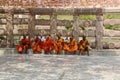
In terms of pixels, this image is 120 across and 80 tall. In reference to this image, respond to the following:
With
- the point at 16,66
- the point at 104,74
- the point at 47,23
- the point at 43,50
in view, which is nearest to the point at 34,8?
the point at 47,23

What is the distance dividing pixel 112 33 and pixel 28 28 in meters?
3.90

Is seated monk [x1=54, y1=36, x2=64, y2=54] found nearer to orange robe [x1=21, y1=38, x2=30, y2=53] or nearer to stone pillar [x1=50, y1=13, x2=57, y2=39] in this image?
stone pillar [x1=50, y1=13, x2=57, y2=39]

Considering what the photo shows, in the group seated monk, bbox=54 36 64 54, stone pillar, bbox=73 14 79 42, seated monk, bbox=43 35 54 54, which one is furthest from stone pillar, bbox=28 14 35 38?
stone pillar, bbox=73 14 79 42

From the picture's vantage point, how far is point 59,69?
10969 mm

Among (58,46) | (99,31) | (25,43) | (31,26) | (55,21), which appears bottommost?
(58,46)

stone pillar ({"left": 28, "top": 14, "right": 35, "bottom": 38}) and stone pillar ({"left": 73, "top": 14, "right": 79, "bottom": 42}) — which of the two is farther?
stone pillar ({"left": 28, "top": 14, "right": 35, "bottom": 38})

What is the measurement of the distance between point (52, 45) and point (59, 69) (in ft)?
14.8

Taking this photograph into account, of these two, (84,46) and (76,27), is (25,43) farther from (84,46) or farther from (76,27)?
(84,46)

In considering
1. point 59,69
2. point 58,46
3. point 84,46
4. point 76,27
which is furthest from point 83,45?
point 59,69

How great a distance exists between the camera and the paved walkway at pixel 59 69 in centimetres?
952

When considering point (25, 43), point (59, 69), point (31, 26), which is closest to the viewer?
point (59, 69)

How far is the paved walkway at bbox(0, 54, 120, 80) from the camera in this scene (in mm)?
9516

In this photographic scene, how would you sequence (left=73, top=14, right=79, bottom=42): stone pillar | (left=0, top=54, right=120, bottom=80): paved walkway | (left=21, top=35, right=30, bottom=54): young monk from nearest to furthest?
(left=0, top=54, right=120, bottom=80): paved walkway, (left=21, top=35, right=30, bottom=54): young monk, (left=73, top=14, right=79, bottom=42): stone pillar

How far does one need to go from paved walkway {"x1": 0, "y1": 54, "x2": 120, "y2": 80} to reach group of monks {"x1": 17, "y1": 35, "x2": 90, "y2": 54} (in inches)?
67.9
